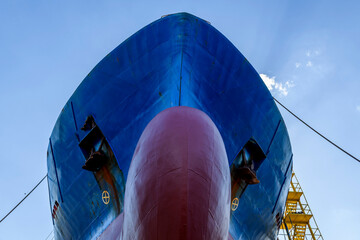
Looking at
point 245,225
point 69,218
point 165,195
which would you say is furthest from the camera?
point 69,218

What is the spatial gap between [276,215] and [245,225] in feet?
4.29

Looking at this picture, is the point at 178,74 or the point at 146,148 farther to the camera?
the point at 178,74

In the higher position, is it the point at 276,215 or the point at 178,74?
the point at 178,74

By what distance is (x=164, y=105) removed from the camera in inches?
202

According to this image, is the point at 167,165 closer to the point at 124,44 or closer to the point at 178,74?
the point at 178,74

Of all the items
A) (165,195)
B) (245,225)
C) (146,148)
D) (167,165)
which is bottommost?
(165,195)

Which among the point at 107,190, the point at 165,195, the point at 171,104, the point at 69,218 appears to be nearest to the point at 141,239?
the point at 165,195

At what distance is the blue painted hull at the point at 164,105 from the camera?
5.34 metres

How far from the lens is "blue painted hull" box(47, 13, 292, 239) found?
5344 millimetres

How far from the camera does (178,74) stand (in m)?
5.12

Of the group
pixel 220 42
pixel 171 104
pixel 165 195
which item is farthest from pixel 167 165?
pixel 220 42

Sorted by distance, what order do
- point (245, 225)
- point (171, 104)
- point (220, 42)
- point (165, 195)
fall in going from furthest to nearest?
point (245, 225) → point (220, 42) → point (171, 104) → point (165, 195)

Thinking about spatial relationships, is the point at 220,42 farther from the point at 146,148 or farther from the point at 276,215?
the point at 276,215

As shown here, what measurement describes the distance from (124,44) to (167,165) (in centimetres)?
341
